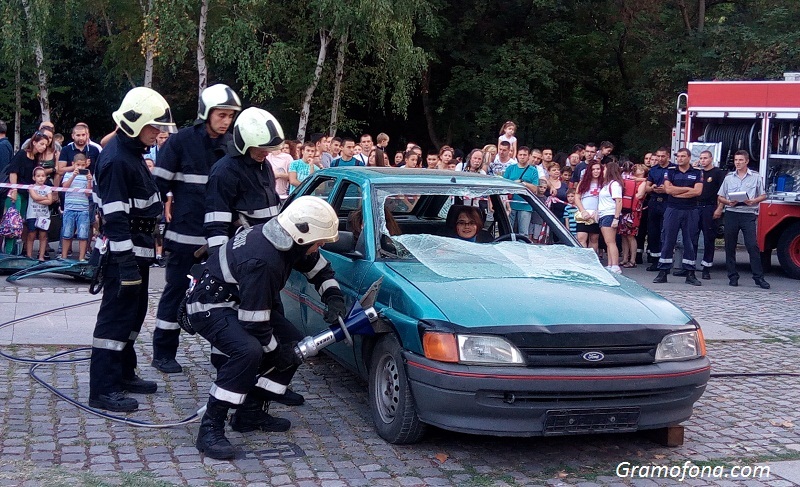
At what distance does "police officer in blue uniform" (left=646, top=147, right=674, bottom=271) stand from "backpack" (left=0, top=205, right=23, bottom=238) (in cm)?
891

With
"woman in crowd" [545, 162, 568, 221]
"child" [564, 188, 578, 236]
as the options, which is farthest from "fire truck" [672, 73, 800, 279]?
"child" [564, 188, 578, 236]

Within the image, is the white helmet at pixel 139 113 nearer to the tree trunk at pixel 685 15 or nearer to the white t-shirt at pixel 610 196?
the white t-shirt at pixel 610 196

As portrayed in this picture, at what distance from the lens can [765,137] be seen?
47.4 feet

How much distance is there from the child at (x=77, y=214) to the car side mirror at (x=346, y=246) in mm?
6649

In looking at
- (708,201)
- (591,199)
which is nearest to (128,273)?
(591,199)

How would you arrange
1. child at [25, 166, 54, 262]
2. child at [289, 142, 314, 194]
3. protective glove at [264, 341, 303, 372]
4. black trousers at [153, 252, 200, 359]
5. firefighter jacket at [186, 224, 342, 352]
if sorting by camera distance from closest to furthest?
firefighter jacket at [186, 224, 342, 352]
protective glove at [264, 341, 303, 372]
black trousers at [153, 252, 200, 359]
child at [25, 166, 54, 262]
child at [289, 142, 314, 194]

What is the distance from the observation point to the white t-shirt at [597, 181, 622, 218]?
40.5ft

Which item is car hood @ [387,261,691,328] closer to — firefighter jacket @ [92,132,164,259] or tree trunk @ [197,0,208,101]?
firefighter jacket @ [92,132,164,259]

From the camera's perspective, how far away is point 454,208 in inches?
272

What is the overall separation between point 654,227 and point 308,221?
10272 mm

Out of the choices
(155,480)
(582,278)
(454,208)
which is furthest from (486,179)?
(155,480)

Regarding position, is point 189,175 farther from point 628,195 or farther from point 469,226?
point 628,195

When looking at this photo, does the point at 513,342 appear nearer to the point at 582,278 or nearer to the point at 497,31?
the point at 582,278

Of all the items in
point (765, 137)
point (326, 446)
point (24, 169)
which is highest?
point (765, 137)
